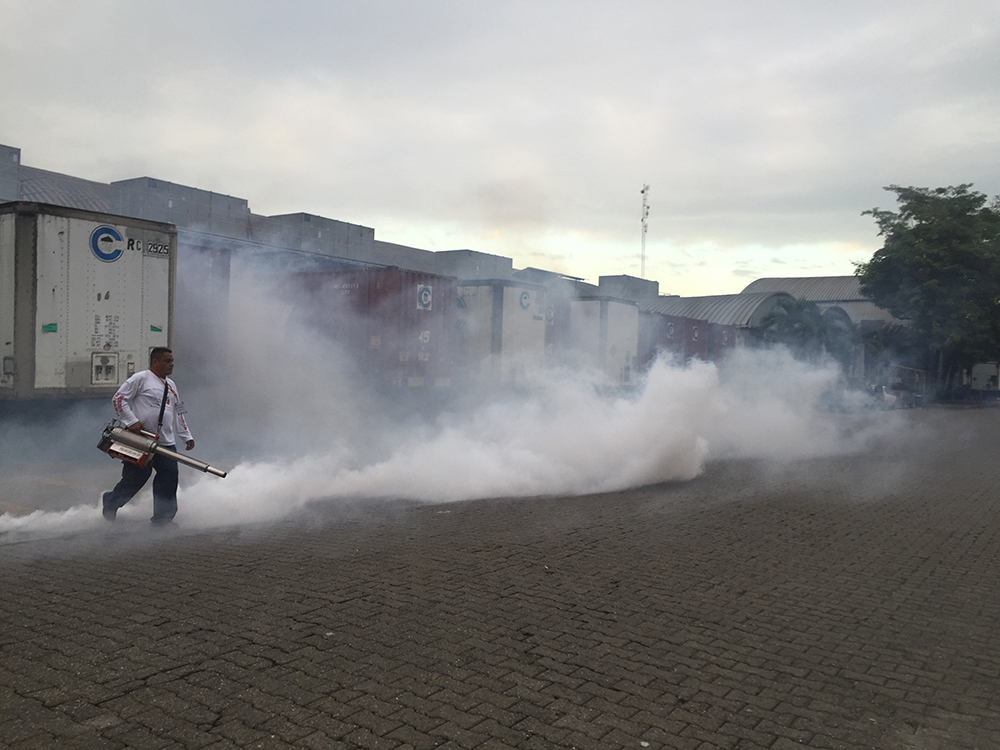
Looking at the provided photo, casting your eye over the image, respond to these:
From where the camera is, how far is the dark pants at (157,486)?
6410mm

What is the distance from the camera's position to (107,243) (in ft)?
34.3

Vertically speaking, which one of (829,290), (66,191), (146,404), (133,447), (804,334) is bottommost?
(133,447)

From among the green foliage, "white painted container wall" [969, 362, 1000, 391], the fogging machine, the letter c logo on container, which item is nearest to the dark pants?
the fogging machine

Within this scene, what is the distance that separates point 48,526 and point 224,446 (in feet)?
20.2

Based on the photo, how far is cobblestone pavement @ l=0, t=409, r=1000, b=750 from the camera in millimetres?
3125

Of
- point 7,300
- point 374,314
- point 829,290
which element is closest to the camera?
point 7,300

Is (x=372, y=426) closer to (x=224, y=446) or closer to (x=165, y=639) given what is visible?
(x=224, y=446)

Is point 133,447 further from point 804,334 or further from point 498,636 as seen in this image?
point 804,334

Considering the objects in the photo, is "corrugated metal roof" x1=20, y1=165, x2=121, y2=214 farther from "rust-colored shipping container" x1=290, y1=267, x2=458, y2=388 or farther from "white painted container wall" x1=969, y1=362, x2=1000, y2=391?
"white painted container wall" x1=969, y1=362, x2=1000, y2=391

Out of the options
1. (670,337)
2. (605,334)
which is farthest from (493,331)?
(670,337)

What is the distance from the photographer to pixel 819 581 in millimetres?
5660

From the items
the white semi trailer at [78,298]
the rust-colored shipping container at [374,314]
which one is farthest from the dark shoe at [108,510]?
the rust-colored shipping container at [374,314]

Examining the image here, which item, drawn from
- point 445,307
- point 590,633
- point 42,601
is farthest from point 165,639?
point 445,307

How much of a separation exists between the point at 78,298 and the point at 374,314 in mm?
6150
